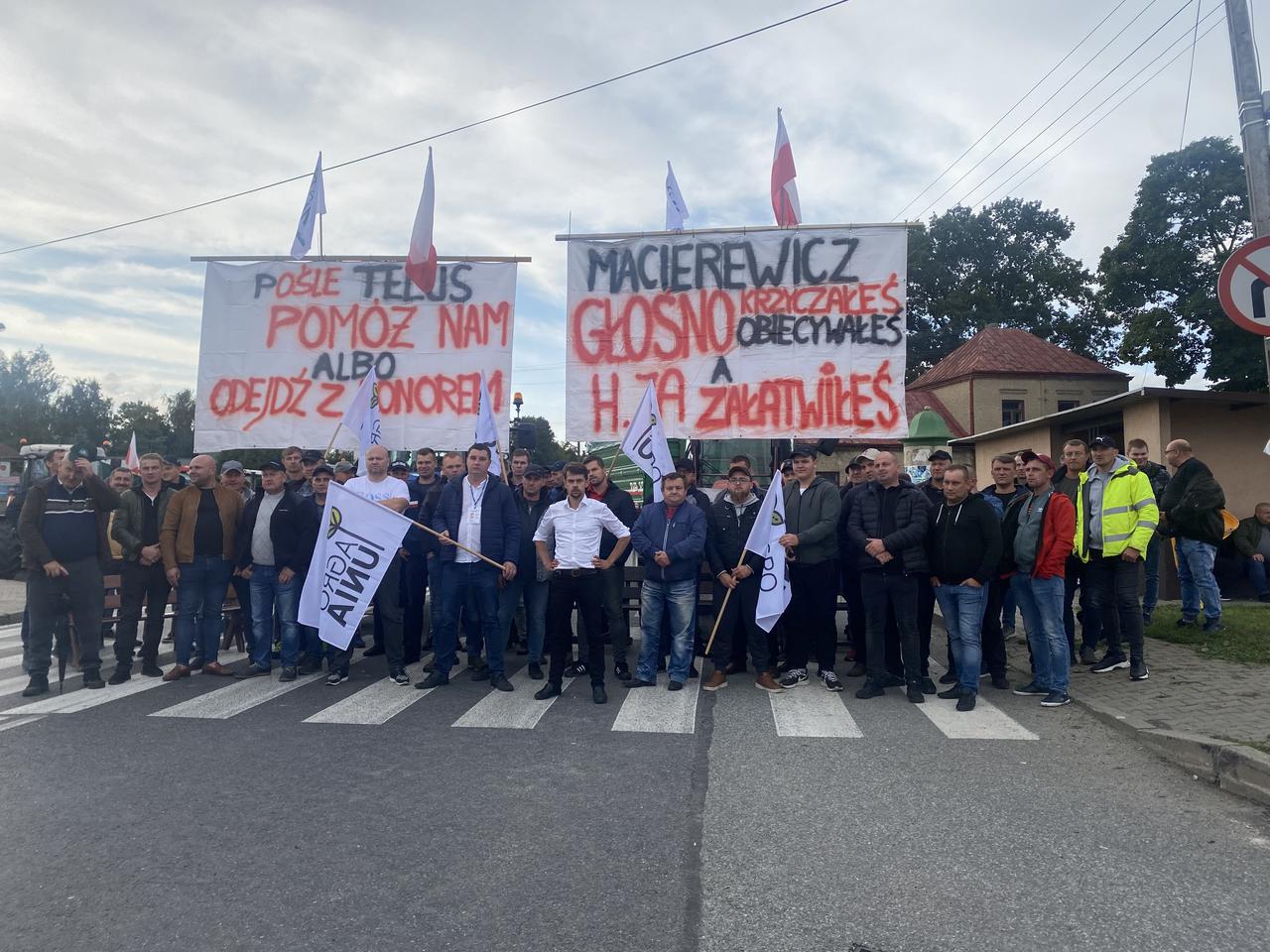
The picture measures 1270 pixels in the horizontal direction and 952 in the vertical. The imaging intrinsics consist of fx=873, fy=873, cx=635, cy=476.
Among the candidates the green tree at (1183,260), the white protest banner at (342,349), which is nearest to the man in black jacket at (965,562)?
the white protest banner at (342,349)

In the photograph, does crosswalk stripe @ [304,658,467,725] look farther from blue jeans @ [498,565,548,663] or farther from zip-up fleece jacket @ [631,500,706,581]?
zip-up fleece jacket @ [631,500,706,581]

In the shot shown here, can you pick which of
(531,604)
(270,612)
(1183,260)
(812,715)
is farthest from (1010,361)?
(270,612)

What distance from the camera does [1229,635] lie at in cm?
888

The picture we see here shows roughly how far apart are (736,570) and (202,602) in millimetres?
4965

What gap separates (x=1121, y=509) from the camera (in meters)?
7.47

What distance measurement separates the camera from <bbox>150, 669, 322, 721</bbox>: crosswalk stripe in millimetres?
6581

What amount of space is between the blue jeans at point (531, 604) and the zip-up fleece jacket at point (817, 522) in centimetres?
237

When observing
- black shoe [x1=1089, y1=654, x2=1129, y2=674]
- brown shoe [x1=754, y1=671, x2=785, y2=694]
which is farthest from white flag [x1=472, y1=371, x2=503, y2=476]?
black shoe [x1=1089, y1=654, x2=1129, y2=674]

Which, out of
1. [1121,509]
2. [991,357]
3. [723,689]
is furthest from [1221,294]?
[991,357]

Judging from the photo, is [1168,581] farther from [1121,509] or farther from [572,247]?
[572,247]

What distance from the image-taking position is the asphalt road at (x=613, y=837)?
10.7ft

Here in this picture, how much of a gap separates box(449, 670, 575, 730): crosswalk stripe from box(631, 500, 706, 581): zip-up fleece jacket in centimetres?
134

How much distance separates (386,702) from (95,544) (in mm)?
3123

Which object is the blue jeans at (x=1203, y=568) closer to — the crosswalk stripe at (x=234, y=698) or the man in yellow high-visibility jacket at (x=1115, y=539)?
the man in yellow high-visibility jacket at (x=1115, y=539)
